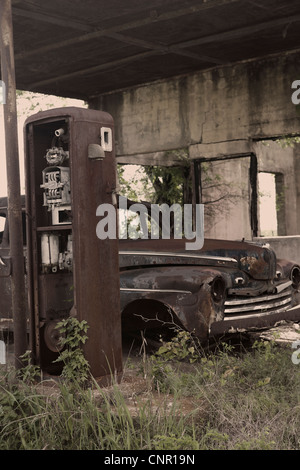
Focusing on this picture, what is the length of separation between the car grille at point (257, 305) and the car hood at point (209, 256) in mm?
257

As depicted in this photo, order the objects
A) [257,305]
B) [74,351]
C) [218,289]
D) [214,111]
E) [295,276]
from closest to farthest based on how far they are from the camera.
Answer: [74,351] → [218,289] → [257,305] → [295,276] → [214,111]

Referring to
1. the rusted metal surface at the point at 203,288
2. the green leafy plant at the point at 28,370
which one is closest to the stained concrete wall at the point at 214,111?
the rusted metal surface at the point at 203,288

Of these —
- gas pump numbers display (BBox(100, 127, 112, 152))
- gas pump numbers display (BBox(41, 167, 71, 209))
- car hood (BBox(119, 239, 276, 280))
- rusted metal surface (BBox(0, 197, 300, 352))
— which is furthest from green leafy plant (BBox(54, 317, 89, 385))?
car hood (BBox(119, 239, 276, 280))

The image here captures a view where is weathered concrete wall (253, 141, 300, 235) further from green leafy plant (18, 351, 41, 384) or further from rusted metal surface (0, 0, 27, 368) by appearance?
green leafy plant (18, 351, 41, 384)

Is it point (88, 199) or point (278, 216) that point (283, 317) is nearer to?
point (88, 199)

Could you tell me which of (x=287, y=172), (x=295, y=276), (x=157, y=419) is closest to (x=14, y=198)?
(x=157, y=419)

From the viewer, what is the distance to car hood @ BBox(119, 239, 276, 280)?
22.0ft

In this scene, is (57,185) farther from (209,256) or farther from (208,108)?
(208,108)

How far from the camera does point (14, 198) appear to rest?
5.48m

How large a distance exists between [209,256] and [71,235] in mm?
1875

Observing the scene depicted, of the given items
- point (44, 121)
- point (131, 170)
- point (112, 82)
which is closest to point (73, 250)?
point (44, 121)

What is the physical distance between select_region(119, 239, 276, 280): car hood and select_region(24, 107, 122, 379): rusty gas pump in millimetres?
1384

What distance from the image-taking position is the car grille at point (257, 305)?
634cm

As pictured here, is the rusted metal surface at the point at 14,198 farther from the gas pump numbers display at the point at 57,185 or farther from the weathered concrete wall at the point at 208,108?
the weathered concrete wall at the point at 208,108
